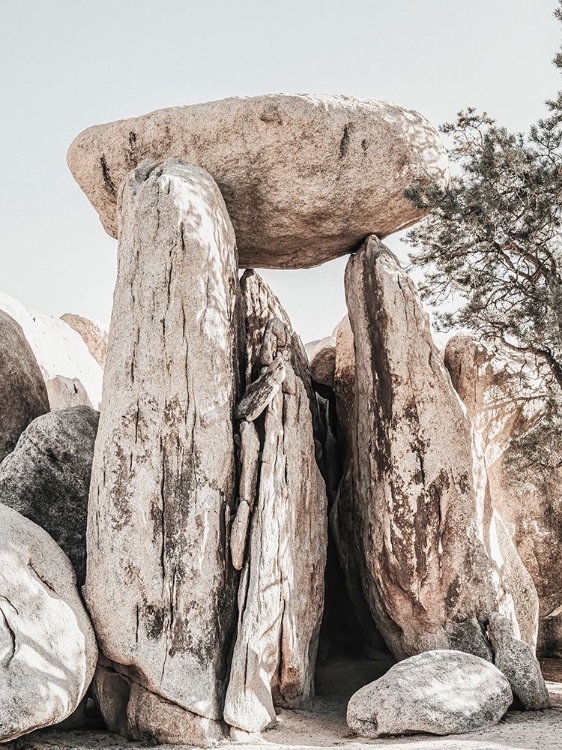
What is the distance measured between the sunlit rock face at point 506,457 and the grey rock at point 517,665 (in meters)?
2.87

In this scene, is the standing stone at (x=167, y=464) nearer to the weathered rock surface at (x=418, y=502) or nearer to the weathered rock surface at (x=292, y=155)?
the weathered rock surface at (x=292, y=155)

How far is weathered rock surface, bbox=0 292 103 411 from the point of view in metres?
13.0

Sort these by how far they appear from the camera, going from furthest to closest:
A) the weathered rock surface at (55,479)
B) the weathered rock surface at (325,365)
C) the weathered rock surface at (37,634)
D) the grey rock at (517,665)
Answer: the weathered rock surface at (325,365)
the weathered rock surface at (55,479)
the grey rock at (517,665)
the weathered rock surface at (37,634)

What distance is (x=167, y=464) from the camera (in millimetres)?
8180

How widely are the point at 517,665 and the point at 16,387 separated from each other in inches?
268

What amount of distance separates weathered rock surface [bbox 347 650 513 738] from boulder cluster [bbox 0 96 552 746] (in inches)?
0.8

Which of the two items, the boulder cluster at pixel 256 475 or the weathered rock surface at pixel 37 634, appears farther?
the boulder cluster at pixel 256 475

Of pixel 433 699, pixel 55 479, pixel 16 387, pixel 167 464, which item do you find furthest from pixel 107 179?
pixel 433 699

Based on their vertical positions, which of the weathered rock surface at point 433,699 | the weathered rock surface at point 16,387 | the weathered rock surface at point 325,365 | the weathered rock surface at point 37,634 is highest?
the weathered rock surface at point 325,365

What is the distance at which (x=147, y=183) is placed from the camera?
9.05 m

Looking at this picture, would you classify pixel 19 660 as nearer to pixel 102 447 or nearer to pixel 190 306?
pixel 102 447

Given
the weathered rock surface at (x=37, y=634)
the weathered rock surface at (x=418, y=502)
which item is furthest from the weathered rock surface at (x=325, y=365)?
the weathered rock surface at (x=37, y=634)

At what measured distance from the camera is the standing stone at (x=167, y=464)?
25.4 feet

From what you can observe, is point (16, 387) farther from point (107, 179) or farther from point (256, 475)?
point (256, 475)
